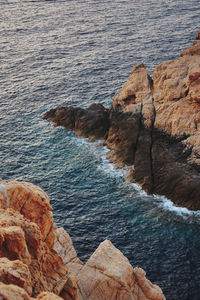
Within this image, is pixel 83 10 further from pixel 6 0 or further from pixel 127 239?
pixel 127 239

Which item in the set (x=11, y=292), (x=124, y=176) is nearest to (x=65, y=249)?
(x=11, y=292)

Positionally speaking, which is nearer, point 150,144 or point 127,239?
point 127,239

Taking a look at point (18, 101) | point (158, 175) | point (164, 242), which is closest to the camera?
point (164, 242)

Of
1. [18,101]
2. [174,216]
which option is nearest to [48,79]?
[18,101]

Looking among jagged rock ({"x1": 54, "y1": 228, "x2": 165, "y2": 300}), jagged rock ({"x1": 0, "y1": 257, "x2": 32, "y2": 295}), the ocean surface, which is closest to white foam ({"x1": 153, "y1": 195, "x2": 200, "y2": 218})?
the ocean surface

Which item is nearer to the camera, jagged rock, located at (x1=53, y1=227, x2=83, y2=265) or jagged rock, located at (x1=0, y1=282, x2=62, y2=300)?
jagged rock, located at (x1=0, y1=282, x2=62, y2=300)

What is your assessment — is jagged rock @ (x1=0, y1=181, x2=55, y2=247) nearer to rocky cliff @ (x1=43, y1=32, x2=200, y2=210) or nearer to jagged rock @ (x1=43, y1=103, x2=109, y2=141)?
rocky cliff @ (x1=43, y1=32, x2=200, y2=210)
